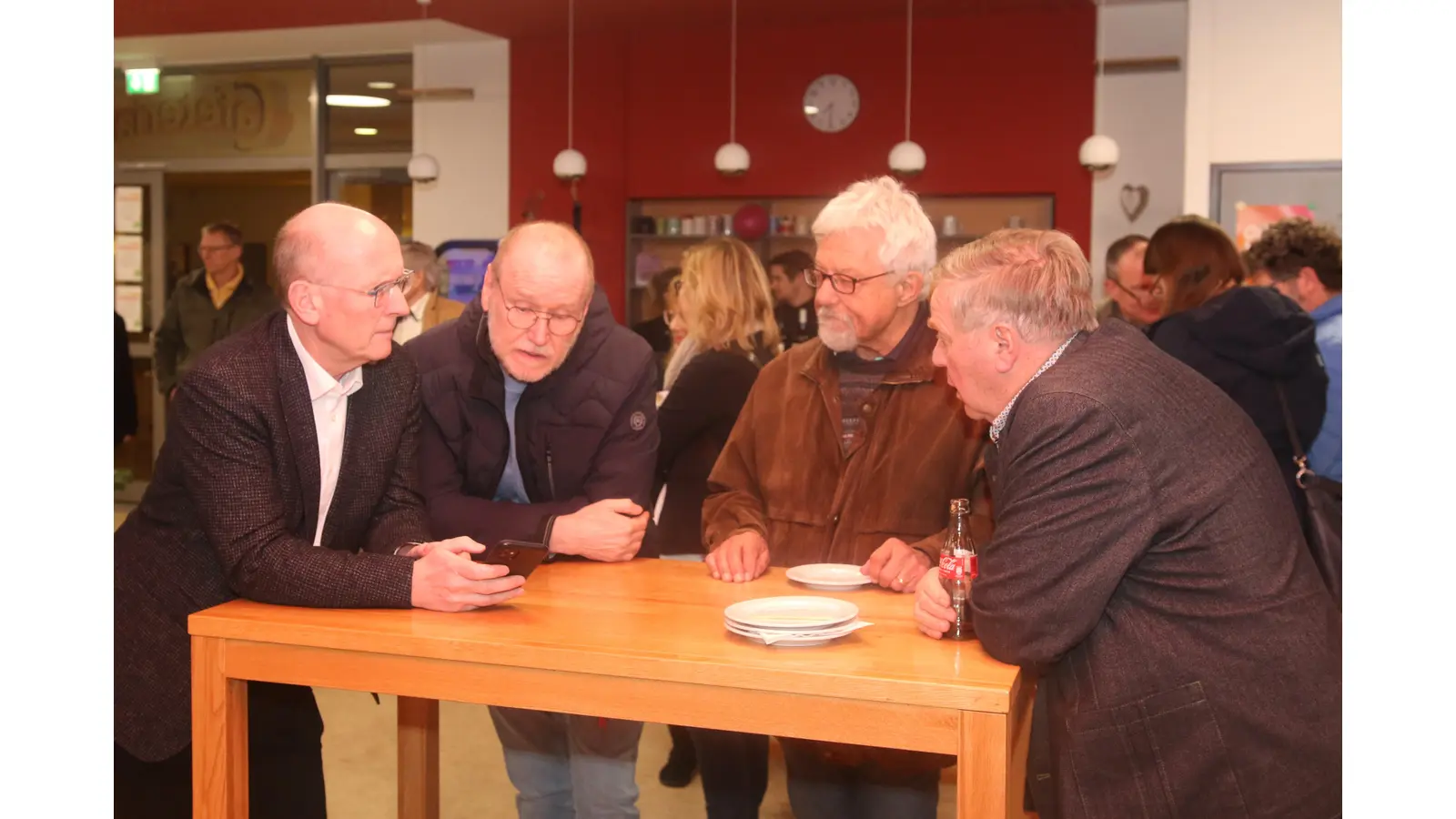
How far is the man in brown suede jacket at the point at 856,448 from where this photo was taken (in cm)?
253

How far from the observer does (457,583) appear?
207cm

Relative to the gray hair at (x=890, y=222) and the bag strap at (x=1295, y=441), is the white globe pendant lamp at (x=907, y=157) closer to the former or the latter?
the bag strap at (x=1295, y=441)

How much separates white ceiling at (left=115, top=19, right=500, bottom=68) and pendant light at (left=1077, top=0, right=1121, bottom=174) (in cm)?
445

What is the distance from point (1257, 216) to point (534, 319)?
4.89 m

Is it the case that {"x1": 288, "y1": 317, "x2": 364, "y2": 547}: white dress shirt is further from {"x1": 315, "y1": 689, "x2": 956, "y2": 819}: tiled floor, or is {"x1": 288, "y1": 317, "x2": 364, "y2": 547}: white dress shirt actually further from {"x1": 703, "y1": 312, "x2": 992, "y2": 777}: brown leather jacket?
{"x1": 315, "y1": 689, "x2": 956, "y2": 819}: tiled floor

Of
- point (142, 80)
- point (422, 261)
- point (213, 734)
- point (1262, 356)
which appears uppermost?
point (142, 80)

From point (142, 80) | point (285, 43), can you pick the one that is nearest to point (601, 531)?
point (285, 43)

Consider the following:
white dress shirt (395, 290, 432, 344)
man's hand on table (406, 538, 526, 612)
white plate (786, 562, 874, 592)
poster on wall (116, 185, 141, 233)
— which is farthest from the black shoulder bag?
poster on wall (116, 185, 141, 233)

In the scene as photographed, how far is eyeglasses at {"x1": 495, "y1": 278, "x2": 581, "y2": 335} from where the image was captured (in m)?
2.51

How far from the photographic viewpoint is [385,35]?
378 inches

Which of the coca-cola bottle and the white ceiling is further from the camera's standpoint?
the white ceiling

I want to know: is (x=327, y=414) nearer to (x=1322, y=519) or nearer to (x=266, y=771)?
(x=266, y=771)

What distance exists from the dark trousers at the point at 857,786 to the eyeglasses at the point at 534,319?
0.94 metres
